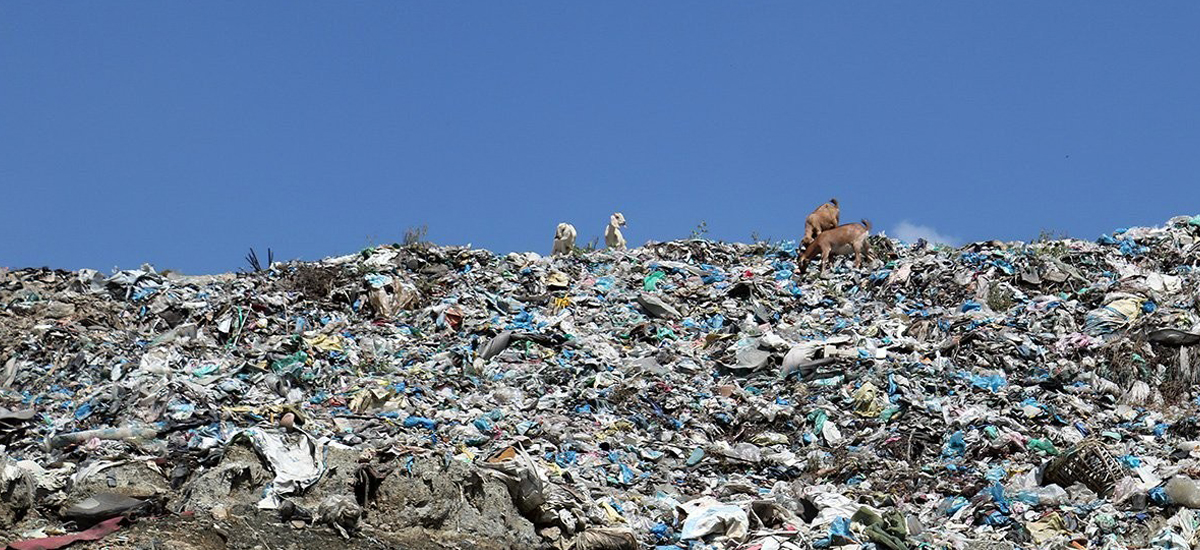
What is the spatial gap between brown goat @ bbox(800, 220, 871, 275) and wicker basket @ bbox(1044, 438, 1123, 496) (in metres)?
6.86

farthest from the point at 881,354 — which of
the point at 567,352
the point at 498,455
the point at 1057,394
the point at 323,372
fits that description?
the point at 323,372

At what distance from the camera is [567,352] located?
1252 centimetres

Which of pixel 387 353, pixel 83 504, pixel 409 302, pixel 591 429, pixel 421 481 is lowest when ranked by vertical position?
pixel 83 504

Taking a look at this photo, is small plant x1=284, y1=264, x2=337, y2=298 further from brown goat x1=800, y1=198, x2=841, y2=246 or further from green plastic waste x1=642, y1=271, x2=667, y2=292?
brown goat x1=800, y1=198, x2=841, y2=246

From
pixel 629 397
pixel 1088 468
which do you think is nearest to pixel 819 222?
pixel 629 397

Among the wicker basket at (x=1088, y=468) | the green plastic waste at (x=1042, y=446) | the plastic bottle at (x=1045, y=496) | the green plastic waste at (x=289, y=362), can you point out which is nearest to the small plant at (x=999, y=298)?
the green plastic waste at (x=1042, y=446)

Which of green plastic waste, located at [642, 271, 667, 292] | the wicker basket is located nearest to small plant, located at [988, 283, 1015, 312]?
green plastic waste, located at [642, 271, 667, 292]

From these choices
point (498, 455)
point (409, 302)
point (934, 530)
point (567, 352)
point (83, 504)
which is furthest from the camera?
point (409, 302)

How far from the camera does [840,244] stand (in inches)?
628

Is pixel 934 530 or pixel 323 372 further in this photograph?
pixel 323 372

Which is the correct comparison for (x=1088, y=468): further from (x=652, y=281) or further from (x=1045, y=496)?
(x=652, y=281)

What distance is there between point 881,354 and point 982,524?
343 centimetres

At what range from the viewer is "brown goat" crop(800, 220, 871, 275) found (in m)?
15.9

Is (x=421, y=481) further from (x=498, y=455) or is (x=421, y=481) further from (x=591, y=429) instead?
(x=591, y=429)
